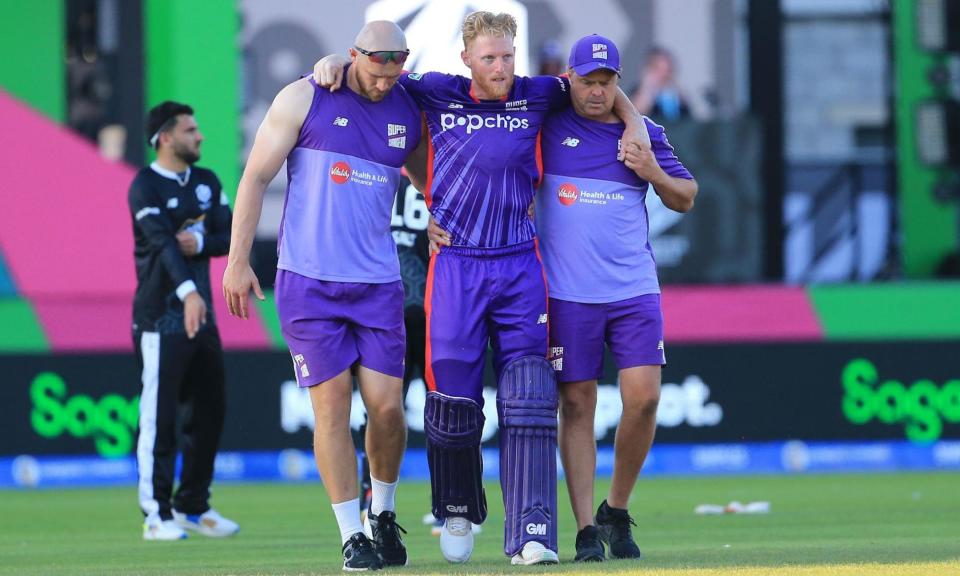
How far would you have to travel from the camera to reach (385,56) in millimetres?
6875

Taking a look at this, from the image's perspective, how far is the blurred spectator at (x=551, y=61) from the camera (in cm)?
1352

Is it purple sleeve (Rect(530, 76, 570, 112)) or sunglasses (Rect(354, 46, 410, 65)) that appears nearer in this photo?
sunglasses (Rect(354, 46, 410, 65))

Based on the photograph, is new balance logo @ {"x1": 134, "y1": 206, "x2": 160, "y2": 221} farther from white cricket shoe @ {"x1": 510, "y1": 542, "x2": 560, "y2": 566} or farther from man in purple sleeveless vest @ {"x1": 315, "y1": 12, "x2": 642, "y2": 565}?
white cricket shoe @ {"x1": 510, "y1": 542, "x2": 560, "y2": 566}

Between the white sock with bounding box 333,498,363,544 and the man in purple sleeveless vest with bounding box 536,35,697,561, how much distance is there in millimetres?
946

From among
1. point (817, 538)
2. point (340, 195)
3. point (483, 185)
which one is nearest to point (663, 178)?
point (483, 185)

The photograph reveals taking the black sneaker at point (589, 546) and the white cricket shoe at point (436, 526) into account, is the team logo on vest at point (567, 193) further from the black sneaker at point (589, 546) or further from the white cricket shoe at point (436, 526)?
the white cricket shoe at point (436, 526)

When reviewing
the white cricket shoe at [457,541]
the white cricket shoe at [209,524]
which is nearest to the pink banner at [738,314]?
the white cricket shoe at [209,524]

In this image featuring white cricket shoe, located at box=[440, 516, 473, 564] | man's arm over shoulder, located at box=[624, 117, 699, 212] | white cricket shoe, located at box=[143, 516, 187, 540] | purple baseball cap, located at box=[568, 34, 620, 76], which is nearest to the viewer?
white cricket shoe, located at box=[440, 516, 473, 564]

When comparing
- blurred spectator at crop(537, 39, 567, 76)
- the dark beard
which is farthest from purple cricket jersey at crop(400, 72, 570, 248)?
blurred spectator at crop(537, 39, 567, 76)

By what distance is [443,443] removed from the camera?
7.07 m

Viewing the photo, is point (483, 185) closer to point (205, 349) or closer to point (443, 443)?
point (443, 443)

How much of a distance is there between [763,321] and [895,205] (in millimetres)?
2257

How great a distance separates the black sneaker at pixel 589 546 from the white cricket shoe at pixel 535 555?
0.24 m

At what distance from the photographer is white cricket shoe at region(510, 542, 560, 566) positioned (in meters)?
6.73
